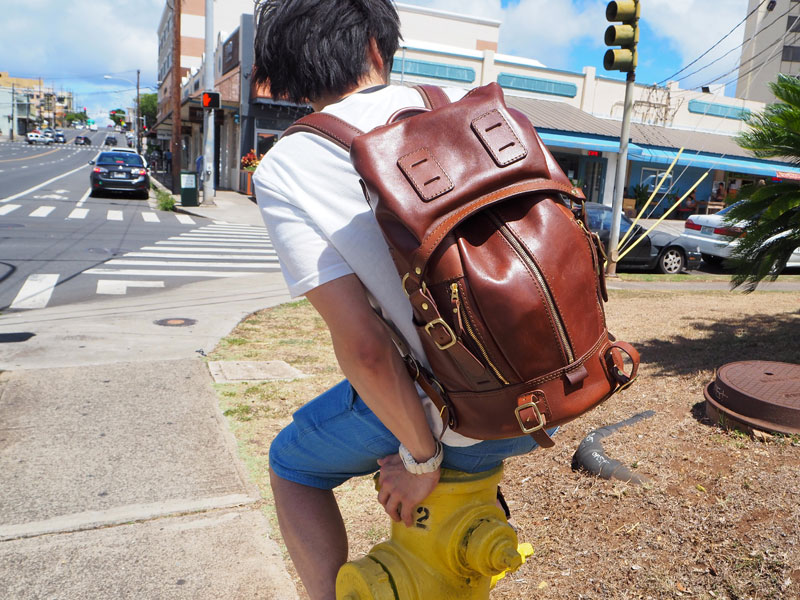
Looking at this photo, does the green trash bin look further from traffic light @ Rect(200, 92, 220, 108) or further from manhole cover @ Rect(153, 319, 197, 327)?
manhole cover @ Rect(153, 319, 197, 327)

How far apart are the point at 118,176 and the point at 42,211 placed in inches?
225

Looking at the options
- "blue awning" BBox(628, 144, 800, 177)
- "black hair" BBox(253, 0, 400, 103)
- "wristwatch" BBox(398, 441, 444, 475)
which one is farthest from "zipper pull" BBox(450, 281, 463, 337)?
"blue awning" BBox(628, 144, 800, 177)

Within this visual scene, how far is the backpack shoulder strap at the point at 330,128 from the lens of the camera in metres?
1.41

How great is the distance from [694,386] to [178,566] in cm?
338

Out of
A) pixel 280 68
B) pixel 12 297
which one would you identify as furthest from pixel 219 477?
pixel 12 297

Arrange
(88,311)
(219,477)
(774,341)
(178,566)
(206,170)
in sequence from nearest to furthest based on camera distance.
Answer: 1. (178,566)
2. (219,477)
3. (774,341)
4. (88,311)
5. (206,170)

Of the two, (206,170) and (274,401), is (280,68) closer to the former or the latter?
(274,401)

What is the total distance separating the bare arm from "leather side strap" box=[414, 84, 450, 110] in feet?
1.48

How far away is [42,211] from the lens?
685 inches

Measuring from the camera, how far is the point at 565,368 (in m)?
1.27

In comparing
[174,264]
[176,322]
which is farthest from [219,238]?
[176,322]

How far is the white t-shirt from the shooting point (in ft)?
4.58

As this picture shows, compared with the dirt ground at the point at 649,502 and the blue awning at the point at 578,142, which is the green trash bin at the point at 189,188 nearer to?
the blue awning at the point at 578,142

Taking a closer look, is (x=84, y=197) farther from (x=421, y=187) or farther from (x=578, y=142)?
(x=421, y=187)
